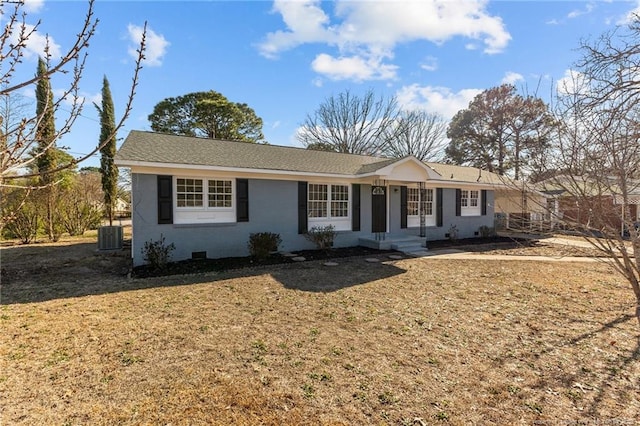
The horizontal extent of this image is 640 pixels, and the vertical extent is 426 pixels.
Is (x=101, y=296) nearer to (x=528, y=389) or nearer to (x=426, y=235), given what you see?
(x=528, y=389)

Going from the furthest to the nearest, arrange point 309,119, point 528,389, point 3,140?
point 309,119, point 528,389, point 3,140

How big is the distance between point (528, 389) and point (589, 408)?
50 centimetres

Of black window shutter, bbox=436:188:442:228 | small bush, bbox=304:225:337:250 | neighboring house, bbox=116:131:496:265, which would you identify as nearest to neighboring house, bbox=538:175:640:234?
neighboring house, bbox=116:131:496:265

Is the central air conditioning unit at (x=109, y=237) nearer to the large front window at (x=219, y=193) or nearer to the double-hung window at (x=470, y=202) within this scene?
the large front window at (x=219, y=193)

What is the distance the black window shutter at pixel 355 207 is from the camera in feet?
40.9

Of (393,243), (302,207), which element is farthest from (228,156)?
(393,243)

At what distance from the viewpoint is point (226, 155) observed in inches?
426

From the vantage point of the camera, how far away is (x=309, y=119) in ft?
96.8

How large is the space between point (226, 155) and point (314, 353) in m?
8.45

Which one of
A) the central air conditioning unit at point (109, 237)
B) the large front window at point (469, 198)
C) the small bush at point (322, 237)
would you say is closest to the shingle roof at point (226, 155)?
the small bush at point (322, 237)

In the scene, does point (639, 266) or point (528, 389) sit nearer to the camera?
point (528, 389)

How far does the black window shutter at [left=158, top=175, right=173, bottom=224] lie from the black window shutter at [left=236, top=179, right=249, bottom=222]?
6.54ft

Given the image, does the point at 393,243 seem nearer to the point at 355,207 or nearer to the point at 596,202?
the point at 355,207

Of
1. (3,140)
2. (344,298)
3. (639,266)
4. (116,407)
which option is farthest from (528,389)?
(3,140)
